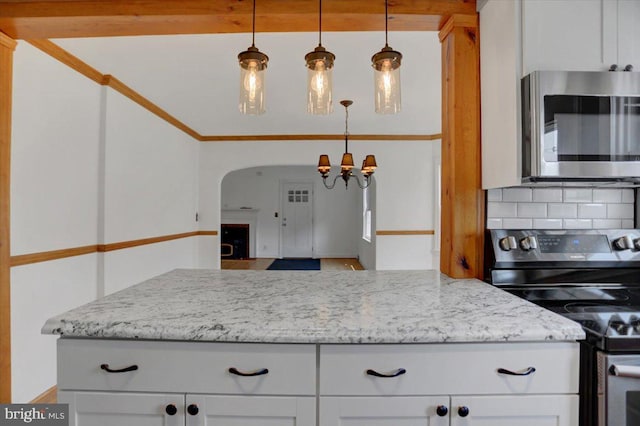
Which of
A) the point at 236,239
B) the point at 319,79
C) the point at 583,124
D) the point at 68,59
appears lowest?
the point at 236,239

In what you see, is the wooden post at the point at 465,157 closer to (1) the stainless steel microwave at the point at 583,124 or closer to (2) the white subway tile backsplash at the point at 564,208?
(2) the white subway tile backsplash at the point at 564,208

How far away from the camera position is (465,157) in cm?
163

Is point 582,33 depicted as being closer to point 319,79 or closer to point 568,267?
point 568,267

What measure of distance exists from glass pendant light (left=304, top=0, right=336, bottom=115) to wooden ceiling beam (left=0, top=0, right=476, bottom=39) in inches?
20.3

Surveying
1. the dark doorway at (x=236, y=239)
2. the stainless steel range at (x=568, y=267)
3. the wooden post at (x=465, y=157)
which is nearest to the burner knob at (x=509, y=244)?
the stainless steel range at (x=568, y=267)

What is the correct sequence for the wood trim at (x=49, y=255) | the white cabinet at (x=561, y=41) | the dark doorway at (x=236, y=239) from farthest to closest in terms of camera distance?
the dark doorway at (x=236, y=239) → the wood trim at (x=49, y=255) → the white cabinet at (x=561, y=41)

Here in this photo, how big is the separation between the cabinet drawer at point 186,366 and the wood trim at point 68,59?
2.09 meters

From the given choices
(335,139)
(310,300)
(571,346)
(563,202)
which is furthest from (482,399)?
(335,139)

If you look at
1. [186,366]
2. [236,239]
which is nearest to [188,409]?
[186,366]

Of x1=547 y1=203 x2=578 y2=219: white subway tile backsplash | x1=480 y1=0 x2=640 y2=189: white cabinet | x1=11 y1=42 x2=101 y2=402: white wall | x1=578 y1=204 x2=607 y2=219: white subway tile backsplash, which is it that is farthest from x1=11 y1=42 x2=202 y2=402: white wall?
x1=578 y1=204 x2=607 y2=219: white subway tile backsplash

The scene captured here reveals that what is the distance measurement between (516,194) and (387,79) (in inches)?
33.2

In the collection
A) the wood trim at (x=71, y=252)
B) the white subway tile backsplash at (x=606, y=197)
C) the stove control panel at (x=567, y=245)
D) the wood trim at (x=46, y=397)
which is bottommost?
the wood trim at (x=46, y=397)

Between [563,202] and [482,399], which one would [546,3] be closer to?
[563,202]

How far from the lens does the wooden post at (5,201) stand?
1788mm
